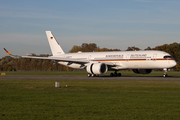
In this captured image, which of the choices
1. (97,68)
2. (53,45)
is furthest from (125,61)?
(53,45)

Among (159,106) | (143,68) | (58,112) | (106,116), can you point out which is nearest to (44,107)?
(58,112)

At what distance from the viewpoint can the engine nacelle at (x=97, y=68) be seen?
43.1 metres

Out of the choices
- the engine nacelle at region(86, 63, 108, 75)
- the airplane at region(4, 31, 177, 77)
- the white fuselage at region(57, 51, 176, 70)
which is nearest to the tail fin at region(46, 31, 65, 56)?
Result: the airplane at region(4, 31, 177, 77)

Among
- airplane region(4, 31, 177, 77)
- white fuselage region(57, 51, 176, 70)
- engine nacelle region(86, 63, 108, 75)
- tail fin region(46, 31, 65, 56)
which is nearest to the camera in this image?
white fuselage region(57, 51, 176, 70)

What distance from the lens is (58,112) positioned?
11.5 metres

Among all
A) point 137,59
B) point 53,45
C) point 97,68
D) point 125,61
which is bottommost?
point 97,68

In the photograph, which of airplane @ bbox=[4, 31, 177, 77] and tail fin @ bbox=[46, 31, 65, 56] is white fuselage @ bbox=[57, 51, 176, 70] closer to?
airplane @ bbox=[4, 31, 177, 77]

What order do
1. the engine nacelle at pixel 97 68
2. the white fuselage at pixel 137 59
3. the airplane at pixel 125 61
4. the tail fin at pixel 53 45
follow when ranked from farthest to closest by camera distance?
1. the tail fin at pixel 53 45
2. the engine nacelle at pixel 97 68
3. the airplane at pixel 125 61
4. the white fuselage at pixel 137 59

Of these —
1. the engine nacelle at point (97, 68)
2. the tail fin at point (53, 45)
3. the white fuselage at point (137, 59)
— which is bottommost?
the engine nacelle at point (97, 68)

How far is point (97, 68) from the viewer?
43.1 metres

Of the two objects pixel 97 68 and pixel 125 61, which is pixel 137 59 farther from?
pixel 97 68

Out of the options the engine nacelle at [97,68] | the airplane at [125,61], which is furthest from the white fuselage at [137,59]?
the engine nacelle at [97,68]

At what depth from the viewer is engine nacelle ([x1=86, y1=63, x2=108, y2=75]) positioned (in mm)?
43062

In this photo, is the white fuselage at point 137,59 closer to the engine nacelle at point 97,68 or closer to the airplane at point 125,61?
the airplane at point 125,61
